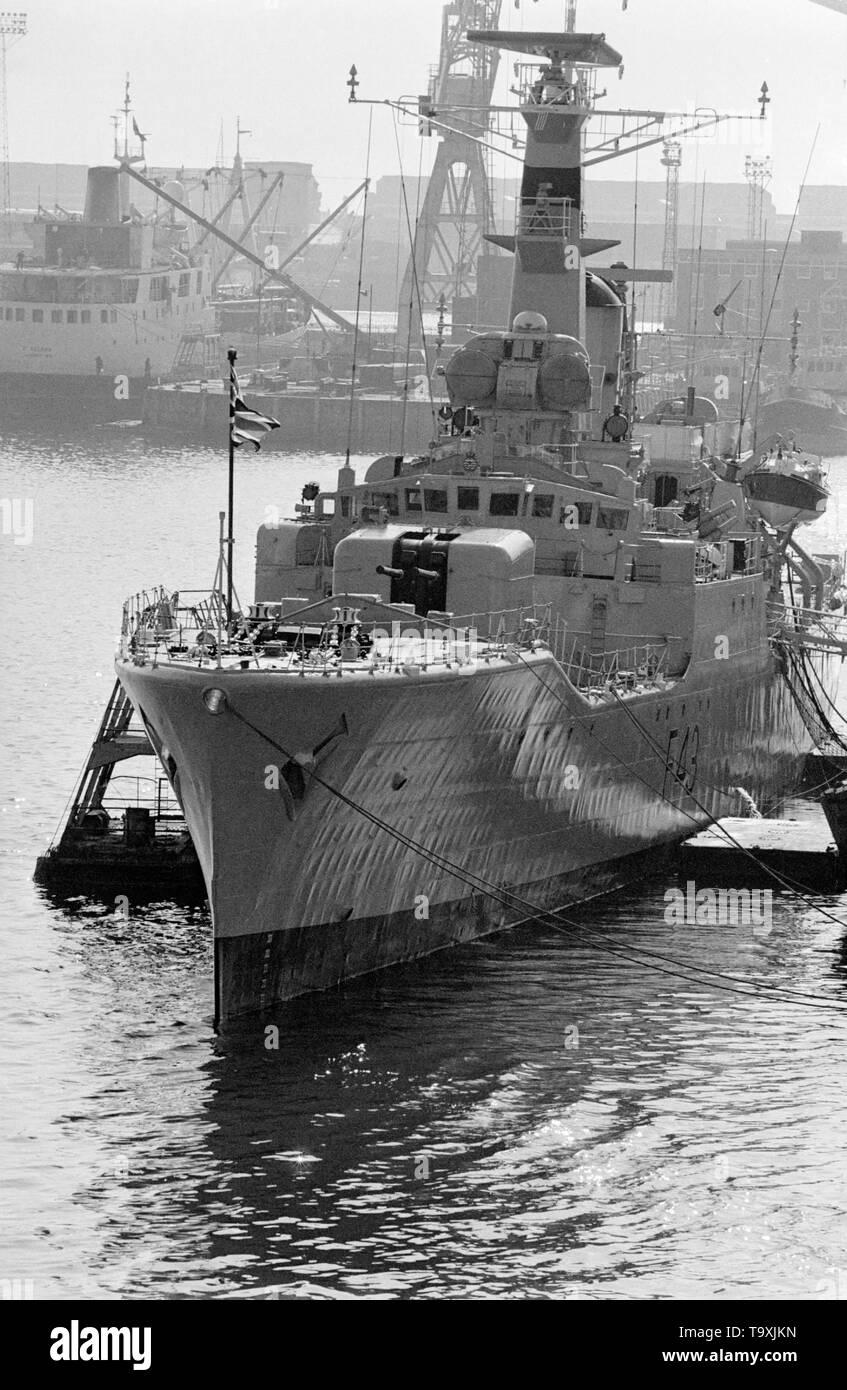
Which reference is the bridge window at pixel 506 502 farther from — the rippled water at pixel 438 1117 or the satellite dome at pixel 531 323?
the rippled water at pixel 438 1117

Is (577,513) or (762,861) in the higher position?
(577,513)

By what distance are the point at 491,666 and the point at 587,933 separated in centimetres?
511

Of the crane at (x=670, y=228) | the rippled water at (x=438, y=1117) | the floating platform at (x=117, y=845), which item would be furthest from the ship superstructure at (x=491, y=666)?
the crane at (x=670, y=228)

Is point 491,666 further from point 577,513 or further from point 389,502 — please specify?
point 389,502

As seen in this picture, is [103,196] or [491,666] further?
[103,196]

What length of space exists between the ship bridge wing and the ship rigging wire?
1329 cm

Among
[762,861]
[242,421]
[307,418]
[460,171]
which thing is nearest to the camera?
[242,421]

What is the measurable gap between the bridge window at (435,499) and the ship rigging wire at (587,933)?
4865 millimetres

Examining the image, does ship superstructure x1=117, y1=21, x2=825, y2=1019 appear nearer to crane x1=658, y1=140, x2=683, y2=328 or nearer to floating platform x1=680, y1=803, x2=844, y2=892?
floating platform x1=680, y1=803, x2=844, y2=892

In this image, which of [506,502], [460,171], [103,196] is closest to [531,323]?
[506,502]

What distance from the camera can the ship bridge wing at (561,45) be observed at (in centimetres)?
3534

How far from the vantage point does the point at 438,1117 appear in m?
22.2
